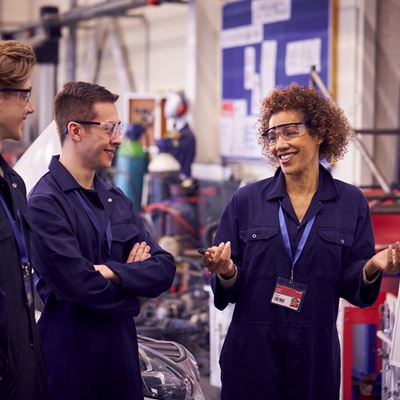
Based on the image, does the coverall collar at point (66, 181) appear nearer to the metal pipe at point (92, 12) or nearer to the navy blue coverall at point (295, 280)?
the navy blue coverall at point (295, 280)

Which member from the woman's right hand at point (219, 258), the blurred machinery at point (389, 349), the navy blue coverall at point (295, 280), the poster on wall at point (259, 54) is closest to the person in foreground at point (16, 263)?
the woman's right hand at point (219, 258)

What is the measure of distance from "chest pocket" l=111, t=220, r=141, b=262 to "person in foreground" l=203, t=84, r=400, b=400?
0.26 metres

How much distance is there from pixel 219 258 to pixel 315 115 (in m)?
0.62

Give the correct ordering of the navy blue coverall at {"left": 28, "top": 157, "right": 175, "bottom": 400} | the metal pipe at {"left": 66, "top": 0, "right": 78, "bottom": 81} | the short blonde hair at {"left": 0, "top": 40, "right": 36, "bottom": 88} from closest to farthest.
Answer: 1. the short blonde hair at {"left": 0, "top": 40, "right": 36, "bottom": 88}
2. the navy blue coverall at {"left": 28, "top": 157, "right": 175, "bottom": 400}
3. the metal pipe at {"left": 66, "top": 0, "right": 78, "bottom": 81}

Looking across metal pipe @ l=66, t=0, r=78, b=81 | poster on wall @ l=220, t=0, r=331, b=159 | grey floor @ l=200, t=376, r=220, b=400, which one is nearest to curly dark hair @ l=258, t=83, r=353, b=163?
grey floor @ l=200, t=376, r=220, b=400

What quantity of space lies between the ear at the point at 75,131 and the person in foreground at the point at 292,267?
55 cm

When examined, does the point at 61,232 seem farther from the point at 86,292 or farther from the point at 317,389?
the point at 317,389

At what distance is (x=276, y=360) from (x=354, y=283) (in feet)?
1.14

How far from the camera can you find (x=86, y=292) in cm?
253

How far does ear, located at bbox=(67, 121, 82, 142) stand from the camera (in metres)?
2.74

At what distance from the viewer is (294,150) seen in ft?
9.53

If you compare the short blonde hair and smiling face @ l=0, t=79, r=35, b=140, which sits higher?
the short blonde hair

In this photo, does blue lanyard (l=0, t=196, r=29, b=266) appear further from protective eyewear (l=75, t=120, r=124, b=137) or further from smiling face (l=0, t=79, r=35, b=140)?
protective eyewear (l=75, t=120, r=124, b=137)

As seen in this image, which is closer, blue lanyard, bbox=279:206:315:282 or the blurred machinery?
blue lanyard, bbox=279:206:315:282
